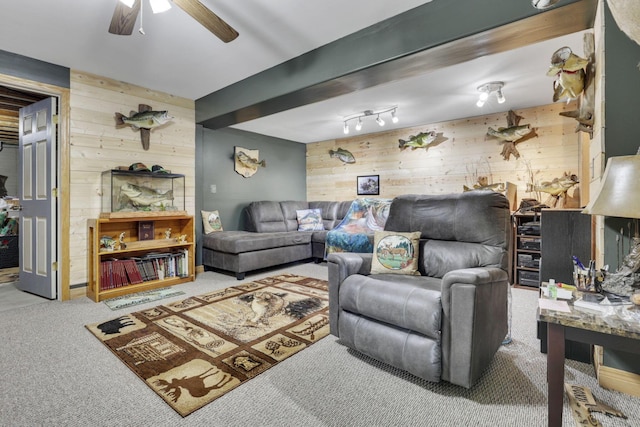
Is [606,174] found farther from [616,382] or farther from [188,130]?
[188,130]

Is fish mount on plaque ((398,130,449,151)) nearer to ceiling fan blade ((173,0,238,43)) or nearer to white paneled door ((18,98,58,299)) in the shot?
ceiling fan blade ((173,0,238,43))

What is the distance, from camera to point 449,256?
2.17 metres

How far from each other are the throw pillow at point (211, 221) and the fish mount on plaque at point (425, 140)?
11.1 feet

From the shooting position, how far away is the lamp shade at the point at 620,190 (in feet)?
4.00

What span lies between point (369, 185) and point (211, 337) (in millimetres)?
4222

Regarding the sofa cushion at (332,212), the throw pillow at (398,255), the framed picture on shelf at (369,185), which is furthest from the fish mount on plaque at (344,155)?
the throw pillow at (398,255)

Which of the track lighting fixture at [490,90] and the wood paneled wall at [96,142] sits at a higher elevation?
the track lighting fixture at [490,90]

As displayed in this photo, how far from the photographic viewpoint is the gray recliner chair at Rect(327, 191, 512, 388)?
61.7 inches

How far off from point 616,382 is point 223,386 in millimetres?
2143

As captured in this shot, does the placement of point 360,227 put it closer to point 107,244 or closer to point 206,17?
point 107,244

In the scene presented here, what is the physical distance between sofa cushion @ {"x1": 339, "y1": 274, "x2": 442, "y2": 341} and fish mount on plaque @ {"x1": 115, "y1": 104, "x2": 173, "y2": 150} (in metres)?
3.12

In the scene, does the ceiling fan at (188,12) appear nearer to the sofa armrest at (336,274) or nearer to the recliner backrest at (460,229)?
the sofa armrest at (336,274)

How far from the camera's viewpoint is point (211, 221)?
4633mm

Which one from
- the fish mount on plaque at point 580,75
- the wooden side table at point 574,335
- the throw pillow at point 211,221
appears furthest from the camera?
the throw pillow at point 211,221
